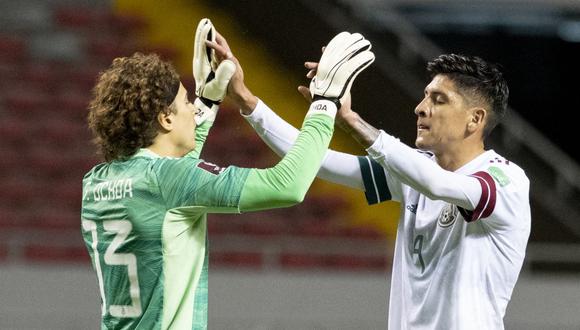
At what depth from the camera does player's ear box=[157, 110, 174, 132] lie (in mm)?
2710

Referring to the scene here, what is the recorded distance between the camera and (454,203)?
299 cm

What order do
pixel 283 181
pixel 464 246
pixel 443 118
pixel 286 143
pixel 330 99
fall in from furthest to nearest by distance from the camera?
pixel 286 143 → pixel 443 118 → pixel 464 246 → pixel 330 99 → pixel 283 181

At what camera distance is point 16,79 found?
952 centimetres

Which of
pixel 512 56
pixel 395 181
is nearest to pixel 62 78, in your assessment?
pixel 512 56

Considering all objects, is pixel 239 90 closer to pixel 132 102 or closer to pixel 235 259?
pixel 132 102

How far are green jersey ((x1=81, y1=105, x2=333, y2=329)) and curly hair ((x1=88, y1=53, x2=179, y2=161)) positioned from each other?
45mm

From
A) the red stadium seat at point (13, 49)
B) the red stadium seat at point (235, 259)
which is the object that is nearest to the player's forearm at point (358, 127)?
the red stadium seat at point (235, 259)

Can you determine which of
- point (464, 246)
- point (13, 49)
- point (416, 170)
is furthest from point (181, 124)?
point (13, 49)

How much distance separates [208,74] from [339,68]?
41cm

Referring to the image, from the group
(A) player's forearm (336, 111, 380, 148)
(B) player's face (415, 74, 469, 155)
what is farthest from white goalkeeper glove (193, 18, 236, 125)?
(B) player's face (415, 74, 469, 155)

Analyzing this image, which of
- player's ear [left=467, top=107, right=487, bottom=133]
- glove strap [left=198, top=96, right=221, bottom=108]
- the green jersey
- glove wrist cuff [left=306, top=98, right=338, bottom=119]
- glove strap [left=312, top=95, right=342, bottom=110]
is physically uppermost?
player's ear [left=467, top=107, right=487, bottom=133]

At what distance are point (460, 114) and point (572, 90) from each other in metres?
9.03

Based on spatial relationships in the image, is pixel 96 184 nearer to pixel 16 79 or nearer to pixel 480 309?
pixel 480 309

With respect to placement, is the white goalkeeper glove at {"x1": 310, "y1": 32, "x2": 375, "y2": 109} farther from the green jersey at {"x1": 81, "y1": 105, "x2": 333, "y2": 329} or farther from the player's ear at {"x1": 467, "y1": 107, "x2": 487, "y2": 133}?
the player's ear at {"x1": 467, "y1": 107, "x2": 487, "y2": 133}
